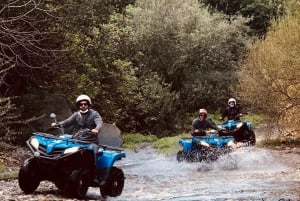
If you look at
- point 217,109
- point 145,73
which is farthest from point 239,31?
point 145,73

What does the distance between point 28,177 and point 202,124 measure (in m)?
8.39

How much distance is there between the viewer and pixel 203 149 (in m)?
17.4

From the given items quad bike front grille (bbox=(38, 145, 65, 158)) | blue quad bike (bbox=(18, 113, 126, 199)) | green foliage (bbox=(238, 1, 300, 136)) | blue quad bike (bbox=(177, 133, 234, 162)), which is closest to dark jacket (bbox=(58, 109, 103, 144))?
blue quad bike (bbox=(18, 113, 126, 199))

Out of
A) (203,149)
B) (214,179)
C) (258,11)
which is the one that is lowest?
(214,179)

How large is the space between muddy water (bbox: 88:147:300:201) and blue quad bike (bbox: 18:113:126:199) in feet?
2.64

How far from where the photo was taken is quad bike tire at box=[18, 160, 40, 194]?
10.6 m

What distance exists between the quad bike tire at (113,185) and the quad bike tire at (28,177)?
1.29 m

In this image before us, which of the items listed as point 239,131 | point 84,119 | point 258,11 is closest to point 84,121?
point 84,119

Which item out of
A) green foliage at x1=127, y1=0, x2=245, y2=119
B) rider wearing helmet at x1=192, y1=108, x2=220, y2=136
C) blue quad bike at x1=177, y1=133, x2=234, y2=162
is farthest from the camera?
green foliage at x1=127, y1=0, x2=245, y2=119

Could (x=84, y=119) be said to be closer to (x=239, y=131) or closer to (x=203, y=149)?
(x=203, y=149)

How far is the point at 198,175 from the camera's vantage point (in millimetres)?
16000

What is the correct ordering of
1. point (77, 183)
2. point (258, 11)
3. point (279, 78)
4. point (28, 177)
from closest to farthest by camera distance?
point (77, 183) < point (28, 177) < point (279, 78) < point (258, 11)

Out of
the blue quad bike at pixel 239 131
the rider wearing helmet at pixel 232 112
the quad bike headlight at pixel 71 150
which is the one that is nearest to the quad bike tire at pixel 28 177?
the quad bike headlight at pixel 71 150

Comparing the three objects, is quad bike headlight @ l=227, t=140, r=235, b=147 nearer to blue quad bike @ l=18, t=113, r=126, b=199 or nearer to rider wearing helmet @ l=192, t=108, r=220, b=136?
rider wearing helmet @ l=192, t=108, r=220, b=136
